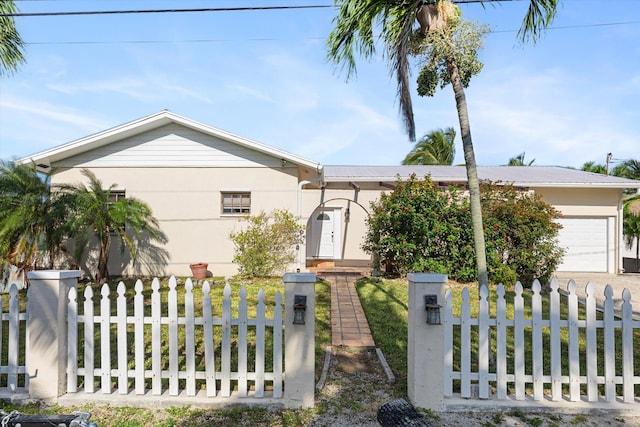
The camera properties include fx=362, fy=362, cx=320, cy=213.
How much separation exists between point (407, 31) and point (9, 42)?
22.5ft

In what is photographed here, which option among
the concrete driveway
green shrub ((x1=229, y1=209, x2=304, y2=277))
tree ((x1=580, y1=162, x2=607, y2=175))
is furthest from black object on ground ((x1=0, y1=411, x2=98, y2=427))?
tree ((x1=580, y1=162, x2=607, y2=175))

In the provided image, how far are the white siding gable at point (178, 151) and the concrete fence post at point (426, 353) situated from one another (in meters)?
8.44

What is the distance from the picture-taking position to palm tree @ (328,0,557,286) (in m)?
4.58

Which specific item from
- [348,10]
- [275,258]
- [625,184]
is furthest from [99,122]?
[625,184]

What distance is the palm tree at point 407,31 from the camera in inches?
180

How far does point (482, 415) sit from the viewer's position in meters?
3.22

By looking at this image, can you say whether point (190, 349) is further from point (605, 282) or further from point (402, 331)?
point (605, 282)

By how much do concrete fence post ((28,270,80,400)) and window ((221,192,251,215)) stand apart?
7.84m

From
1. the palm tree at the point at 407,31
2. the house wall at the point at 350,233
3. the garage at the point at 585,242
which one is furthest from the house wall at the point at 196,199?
the garage at the point at 585,242

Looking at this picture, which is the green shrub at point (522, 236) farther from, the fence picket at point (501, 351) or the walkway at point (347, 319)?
the fence picket at point (501, 351)

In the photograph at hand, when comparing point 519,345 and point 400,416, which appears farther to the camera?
point 519,345

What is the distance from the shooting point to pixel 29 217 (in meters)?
8.38

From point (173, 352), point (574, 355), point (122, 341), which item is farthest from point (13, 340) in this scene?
point (574, 355)

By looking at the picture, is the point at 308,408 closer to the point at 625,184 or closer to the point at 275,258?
the point at 275,258
